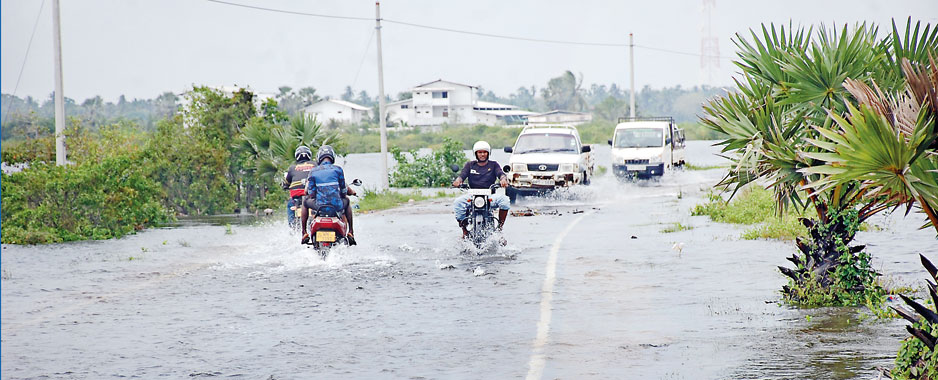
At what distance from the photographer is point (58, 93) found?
78.8 feet

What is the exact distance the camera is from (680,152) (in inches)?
1677

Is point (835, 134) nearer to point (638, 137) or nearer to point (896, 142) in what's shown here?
point (896, 142)

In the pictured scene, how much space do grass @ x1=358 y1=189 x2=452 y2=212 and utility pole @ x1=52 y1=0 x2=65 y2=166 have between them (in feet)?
23.4

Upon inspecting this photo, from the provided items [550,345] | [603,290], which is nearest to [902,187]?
[550,345]

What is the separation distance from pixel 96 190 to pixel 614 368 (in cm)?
1576

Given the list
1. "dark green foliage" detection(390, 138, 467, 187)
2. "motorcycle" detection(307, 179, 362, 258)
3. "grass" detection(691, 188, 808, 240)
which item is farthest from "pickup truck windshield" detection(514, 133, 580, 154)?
"motorcycle" detection(307, 179, 362, 258)

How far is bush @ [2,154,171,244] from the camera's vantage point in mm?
19984

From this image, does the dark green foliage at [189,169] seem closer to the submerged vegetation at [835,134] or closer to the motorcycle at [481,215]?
the motorcycle at [481,215]

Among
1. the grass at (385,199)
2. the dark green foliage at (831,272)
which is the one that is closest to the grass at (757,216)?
the dark green foliage at (831,272)

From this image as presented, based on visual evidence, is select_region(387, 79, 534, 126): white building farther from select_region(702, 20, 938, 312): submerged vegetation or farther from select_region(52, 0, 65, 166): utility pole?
select_region(702, 20, 938, 312): submerged vegetation

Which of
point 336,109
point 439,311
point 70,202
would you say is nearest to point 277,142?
point 70,202

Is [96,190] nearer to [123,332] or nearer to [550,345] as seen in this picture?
[123,332]

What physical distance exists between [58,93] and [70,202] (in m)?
4.40

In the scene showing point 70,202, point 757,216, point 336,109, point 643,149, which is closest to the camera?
point 70,202
